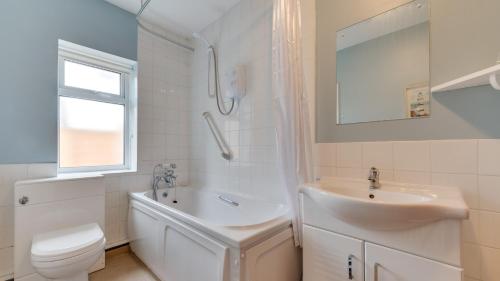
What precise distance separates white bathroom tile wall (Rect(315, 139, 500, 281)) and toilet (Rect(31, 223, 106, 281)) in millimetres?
2042

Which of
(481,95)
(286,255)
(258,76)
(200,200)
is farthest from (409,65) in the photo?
(200,200)

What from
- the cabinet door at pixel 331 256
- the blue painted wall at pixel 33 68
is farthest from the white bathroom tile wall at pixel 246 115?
the blue painted wall at pixel 33 68

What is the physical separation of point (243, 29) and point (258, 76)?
0.55m

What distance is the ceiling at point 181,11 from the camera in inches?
84.0

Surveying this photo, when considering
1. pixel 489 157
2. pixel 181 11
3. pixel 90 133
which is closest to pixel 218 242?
pixel 489 157

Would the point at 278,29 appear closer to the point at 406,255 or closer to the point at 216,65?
the point at 216,65

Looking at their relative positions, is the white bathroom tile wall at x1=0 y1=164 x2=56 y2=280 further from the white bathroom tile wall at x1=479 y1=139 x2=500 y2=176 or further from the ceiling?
the white bathroom tile wall at x1=479 y1=139 x2=500 y2=176

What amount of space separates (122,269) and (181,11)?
2601 millimetres

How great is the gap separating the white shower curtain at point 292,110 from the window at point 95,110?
1769 millimetres

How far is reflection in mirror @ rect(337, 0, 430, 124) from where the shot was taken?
119 centimetres

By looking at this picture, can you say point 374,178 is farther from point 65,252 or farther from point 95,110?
point 95,110

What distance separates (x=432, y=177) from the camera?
44.6 inches

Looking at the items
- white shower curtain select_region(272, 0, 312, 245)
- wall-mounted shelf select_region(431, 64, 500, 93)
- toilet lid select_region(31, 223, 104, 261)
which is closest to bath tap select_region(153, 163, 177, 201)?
toilet lid select_region(31, 223, 104, 261)

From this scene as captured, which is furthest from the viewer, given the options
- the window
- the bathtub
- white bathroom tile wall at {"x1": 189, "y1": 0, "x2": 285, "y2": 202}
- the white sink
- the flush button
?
the window
